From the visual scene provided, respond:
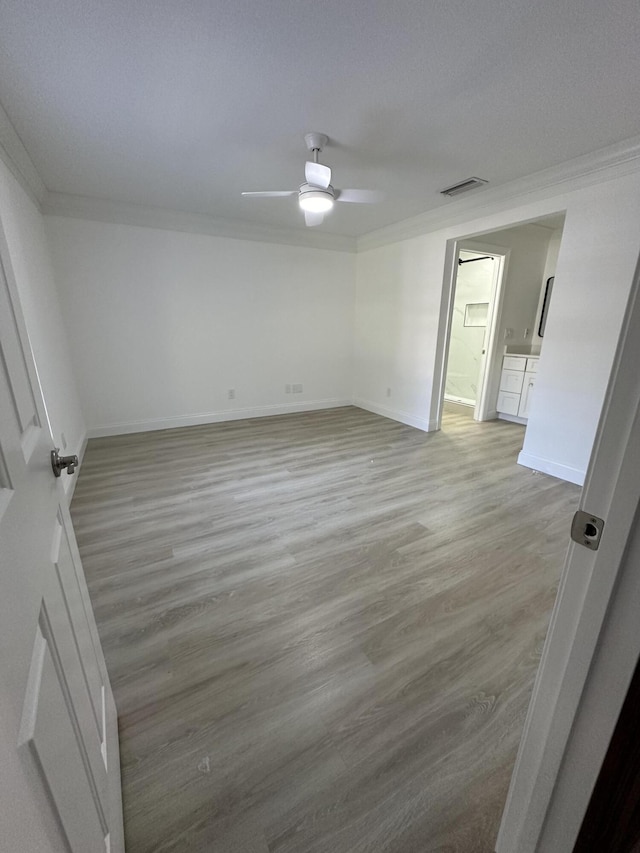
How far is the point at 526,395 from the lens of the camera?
455 centimetres

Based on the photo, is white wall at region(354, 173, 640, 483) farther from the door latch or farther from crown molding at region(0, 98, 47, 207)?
crown molding at region(0, 98, 47, 207)

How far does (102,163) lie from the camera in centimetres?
276

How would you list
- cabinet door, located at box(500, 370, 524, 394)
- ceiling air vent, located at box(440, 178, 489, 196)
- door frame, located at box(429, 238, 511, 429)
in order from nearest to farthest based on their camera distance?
ceiling air vent, located at box(440, 178, 489, 196), door frame, located at box(429, 238, 511, 429), cabinet door, located at box(500, 370, 524, 394)

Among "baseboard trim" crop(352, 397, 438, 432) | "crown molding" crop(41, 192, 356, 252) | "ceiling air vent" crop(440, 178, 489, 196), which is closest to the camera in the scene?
"ceiling air vent" crop(440, 178, 489, 196)

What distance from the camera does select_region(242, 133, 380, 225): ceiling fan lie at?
7.48 ft

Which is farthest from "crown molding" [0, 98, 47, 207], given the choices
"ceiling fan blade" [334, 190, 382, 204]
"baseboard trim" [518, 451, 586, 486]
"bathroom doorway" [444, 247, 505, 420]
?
"bathroom doorway" [444, 247, 505, 420]

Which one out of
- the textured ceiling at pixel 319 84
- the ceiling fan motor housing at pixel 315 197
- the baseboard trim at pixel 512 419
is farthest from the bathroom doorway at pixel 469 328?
the ceiling fan motor housing at pixel 315 197

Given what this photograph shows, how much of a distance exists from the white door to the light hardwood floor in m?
0.30

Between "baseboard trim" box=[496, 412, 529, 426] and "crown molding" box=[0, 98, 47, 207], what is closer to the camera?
"crown molding" box=[0, 98, 47, 207]

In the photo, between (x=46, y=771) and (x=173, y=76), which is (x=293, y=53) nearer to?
(x=173, y=76)

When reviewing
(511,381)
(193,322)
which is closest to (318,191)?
(193,322)

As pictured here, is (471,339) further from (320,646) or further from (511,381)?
(320,646)

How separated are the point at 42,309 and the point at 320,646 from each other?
317 centimetres

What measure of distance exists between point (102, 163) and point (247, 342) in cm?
230
